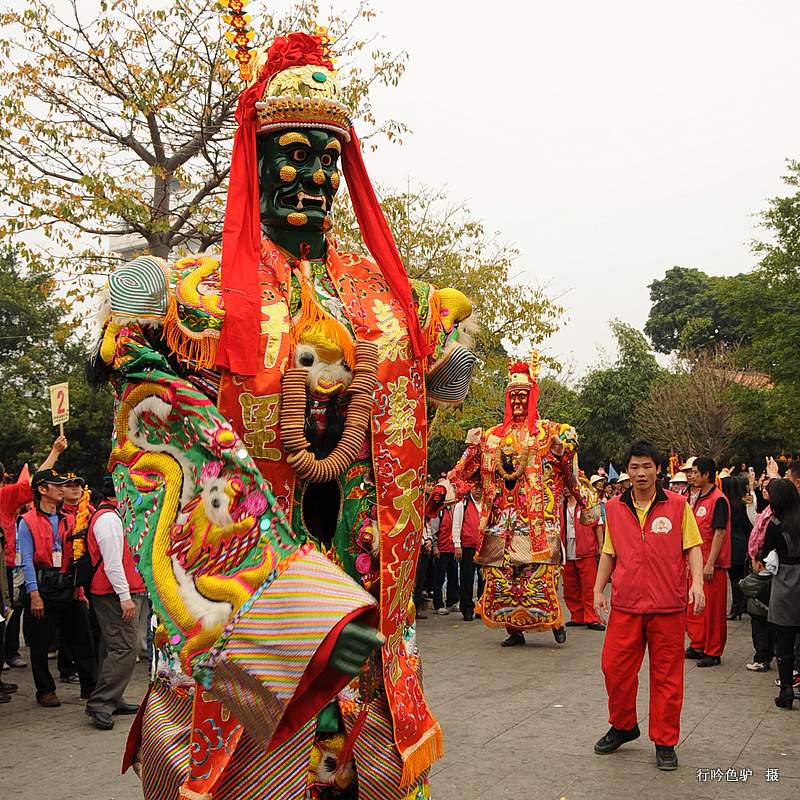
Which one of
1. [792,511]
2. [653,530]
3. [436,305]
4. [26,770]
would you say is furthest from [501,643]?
[436,305]

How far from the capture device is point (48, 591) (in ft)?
26.6

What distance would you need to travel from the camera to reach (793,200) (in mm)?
24641

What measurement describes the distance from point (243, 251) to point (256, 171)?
0.98 feet

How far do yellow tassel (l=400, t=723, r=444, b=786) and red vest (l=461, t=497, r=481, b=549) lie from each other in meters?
9.92

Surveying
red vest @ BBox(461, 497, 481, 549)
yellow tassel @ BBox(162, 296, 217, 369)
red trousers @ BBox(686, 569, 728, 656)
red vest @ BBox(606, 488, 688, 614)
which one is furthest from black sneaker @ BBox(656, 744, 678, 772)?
red vest @ BBox(461, 497, 481, 549)

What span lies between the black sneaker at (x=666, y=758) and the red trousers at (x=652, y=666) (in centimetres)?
4

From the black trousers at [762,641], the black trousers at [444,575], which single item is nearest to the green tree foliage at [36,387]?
the black trousers at [444,575]

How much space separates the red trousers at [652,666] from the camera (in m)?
5.91

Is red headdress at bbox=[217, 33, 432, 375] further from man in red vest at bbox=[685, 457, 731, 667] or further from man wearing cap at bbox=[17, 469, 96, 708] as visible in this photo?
man in red vest at bbox=[685, 457, 731, 667]

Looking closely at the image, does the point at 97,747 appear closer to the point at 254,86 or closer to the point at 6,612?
the point at 6,612

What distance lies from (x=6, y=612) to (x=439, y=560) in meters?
6.20

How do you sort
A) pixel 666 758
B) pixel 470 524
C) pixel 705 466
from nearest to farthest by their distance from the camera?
pixel 666 758
pixel 705 466
pixel 470 524

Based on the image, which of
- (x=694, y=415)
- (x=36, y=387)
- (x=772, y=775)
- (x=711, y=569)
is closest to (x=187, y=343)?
(x=772, y=775)

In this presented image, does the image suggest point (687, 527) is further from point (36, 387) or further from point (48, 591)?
point (36, 387)
